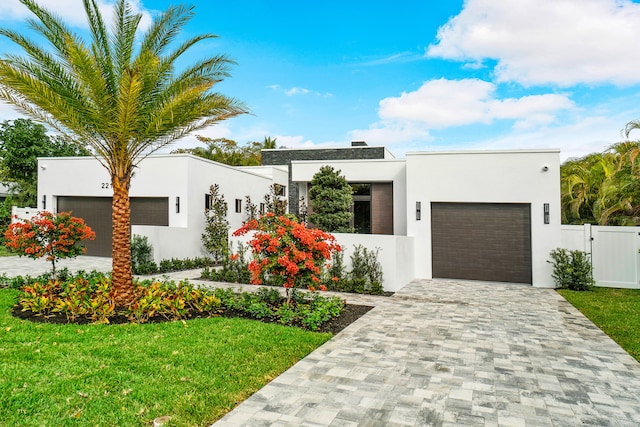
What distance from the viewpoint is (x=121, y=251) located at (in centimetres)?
724

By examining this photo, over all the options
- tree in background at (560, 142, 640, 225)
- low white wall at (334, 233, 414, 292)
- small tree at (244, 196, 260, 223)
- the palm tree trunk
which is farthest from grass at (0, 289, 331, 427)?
tree in background at (560, 142, 640, 225)

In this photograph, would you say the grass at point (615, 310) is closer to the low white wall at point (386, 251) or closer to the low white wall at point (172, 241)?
the low white wall at point (386, 251)

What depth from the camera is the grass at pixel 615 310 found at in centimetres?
578

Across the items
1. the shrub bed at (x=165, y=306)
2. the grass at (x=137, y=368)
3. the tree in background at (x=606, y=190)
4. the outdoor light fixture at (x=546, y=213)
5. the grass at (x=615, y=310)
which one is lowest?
the grass at (x=615, y=310)

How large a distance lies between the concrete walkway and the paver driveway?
0.01 m

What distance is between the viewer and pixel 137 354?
4672 millimetres

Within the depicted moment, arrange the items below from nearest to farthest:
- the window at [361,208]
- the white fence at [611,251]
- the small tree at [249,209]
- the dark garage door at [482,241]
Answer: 1. the white fence at [611,251]
2. the dark garage door at [482,241]
3. the window at [361,208]
4. the small tree at [249,209]

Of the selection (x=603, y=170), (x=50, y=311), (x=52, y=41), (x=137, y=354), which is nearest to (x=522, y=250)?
(x=603, y=170)

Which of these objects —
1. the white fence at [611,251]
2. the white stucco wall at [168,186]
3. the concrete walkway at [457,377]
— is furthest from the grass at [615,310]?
the white stucco wall at [168,186]

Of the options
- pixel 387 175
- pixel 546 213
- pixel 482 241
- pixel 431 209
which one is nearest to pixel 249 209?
pixel 387 175

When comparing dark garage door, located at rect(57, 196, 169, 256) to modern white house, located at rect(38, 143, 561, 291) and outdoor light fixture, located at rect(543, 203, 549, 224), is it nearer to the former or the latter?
modern white house, located at rect(38, 143, 561, 291)

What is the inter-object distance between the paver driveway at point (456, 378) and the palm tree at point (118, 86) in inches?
182

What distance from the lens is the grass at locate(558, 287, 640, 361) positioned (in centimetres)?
578

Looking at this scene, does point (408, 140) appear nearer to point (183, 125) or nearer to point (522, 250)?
point (522, 250)
